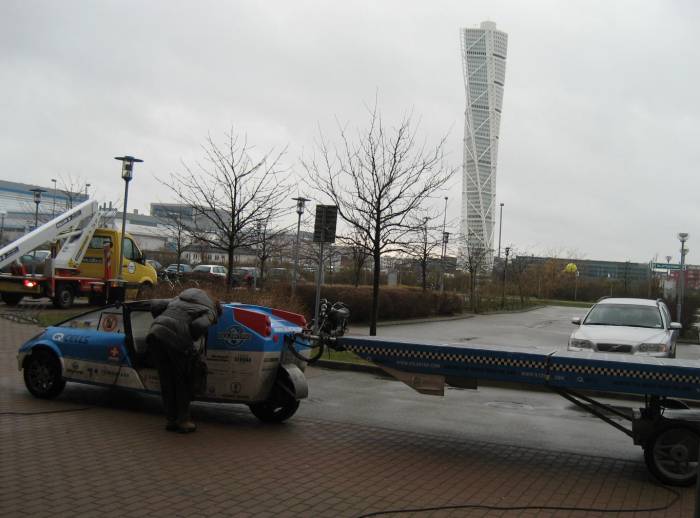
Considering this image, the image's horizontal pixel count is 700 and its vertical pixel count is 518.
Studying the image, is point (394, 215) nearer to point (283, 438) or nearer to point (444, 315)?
point (283, 438)

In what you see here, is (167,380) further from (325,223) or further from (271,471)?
(325,223)

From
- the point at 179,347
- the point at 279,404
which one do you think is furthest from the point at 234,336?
the point at 279,404

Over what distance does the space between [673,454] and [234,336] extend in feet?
15.2

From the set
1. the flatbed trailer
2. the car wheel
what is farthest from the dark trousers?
the car wheel

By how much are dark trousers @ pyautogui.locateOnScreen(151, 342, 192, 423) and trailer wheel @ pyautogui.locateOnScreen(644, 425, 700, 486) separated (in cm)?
466

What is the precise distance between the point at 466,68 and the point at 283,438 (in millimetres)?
119141

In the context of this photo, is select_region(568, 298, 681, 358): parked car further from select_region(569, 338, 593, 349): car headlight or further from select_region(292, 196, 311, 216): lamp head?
select_region(292, 196, 311, 216): lamp head

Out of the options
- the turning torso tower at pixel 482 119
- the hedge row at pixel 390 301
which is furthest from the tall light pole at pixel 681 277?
the turning torso tower at pixel 482 119

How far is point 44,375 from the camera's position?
8.83 metres

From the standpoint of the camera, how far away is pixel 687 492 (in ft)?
20.0

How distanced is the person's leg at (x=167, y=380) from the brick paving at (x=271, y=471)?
0.25 meters

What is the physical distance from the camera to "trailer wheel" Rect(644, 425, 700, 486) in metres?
6.25

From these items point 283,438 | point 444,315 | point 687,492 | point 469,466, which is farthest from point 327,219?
point 444,315

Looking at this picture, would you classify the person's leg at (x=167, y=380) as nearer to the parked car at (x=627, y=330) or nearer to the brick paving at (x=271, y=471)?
the brick paving at (x=271, y=471)
